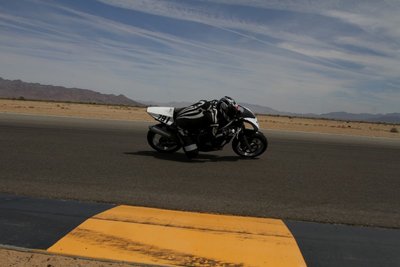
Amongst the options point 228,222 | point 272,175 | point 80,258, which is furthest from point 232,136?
point 80,258

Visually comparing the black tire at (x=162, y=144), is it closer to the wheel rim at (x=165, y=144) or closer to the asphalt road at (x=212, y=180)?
the wheel rim at (x=165, y=144)

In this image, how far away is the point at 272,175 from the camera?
8805mm

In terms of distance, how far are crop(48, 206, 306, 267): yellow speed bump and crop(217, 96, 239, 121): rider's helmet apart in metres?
5.09

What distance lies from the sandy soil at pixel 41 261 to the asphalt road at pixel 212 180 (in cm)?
212

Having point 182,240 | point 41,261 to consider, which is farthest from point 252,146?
point 41,261

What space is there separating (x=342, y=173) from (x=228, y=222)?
4956 millimetres

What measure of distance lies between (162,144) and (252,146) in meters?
2.09

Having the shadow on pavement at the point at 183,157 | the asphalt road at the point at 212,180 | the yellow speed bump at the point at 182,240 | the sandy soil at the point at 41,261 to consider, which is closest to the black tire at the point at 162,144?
the shadow on pavement at the point at 183,157

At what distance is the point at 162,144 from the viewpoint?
36.3 feet

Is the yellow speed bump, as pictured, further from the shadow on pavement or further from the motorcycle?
the motorcycle

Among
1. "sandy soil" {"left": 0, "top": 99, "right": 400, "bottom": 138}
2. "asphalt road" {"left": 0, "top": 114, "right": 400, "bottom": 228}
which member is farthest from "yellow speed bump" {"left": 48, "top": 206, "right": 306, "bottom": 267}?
"sandy soil" {"left": 0, "top": 99, "right": 400, "bottom": 138}

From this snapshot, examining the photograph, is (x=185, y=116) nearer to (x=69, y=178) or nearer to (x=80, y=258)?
(x=69, y=178)

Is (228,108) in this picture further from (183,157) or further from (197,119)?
(183,157)

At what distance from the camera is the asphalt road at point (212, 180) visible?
248 inches
